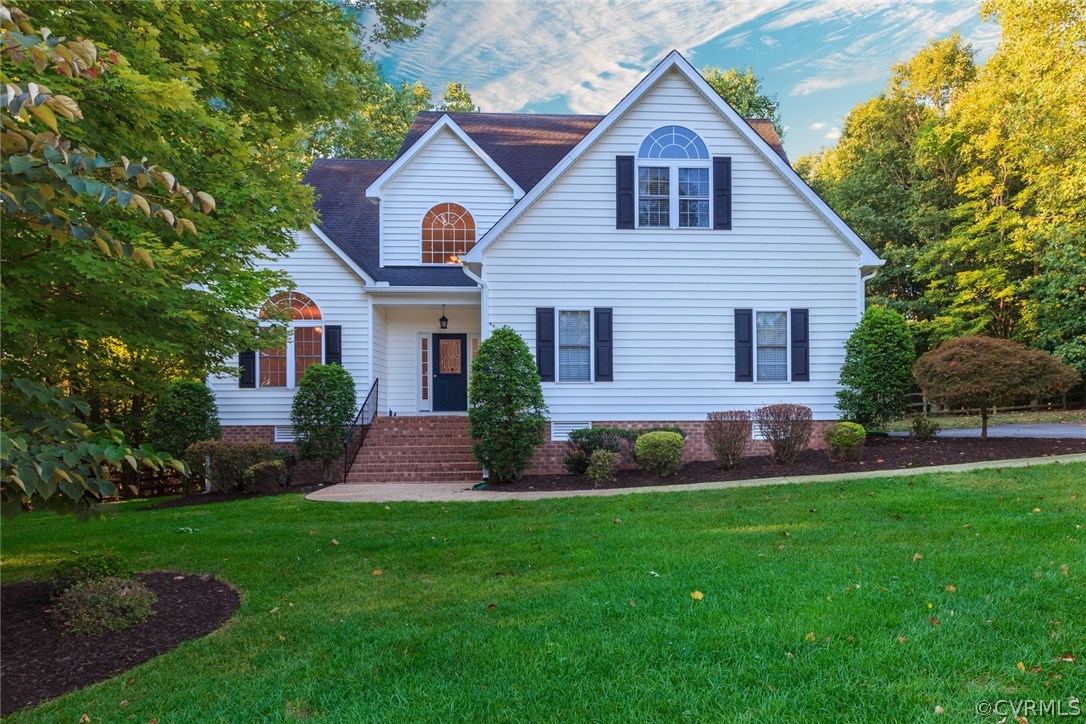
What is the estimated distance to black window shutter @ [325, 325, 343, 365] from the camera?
44.3 ft

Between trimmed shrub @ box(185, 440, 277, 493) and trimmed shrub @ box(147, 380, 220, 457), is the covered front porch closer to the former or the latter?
trimmed shrub @ box(185, 440, 277, 493)

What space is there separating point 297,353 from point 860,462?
11.3 metres

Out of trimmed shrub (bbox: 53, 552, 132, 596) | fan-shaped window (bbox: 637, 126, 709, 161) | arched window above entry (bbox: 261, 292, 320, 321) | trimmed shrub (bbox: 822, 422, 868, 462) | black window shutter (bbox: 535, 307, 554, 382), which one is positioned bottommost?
trimmed shrub (bbox: 53, 552, 132, 596)

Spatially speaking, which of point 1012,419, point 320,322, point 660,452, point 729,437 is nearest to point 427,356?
point 320,322

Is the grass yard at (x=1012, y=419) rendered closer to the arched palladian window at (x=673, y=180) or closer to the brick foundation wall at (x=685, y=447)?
the brick foundation wall at (x=685, y=447)

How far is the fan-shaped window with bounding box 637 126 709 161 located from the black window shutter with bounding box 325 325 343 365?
732 cm

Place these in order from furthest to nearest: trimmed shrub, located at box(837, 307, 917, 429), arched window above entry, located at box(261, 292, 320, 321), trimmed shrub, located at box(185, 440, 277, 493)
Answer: arched window above entry, located at box(261, 292, 320, 321), trimmed shrub, located at box(837, 307, 917, 429), trimmed shrub, located at box(185, 440, 277, 493)

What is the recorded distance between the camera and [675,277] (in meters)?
12.4

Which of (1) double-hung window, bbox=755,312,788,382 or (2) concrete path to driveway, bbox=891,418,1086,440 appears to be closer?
(1) double-hung window, bbox=755,312,788,382

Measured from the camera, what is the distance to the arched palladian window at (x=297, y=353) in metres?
13.5

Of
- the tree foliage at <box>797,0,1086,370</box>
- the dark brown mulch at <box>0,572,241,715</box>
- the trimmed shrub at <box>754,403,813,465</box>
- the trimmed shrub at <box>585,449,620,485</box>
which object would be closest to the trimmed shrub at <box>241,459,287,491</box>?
the trimmed shrub at <box>585,449,620,485</box>

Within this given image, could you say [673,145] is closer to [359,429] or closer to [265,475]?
[359,429]

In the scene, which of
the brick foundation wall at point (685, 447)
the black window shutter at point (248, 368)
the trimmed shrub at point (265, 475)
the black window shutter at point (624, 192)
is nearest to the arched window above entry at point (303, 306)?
the black window shutter at point (248, 368)

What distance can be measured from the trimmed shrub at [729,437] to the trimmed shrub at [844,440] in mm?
1357
